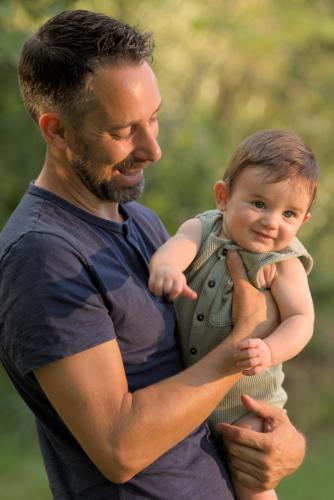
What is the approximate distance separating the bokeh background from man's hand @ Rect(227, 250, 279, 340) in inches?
120

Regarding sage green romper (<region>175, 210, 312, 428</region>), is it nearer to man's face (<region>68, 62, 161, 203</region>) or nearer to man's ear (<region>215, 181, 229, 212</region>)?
man's ear (<region>215, 181, 229, 212</region>)

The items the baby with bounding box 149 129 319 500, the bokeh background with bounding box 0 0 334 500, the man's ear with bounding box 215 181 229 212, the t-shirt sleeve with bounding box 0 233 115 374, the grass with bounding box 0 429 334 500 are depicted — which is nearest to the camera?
the t-shirt sleeve with bounding box 0 233 115 374

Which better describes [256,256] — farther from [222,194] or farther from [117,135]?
[117,135]

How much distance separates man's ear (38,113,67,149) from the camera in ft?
8.06

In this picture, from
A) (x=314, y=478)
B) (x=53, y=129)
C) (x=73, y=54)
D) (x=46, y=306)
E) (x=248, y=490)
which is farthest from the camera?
(x=314, y=478)

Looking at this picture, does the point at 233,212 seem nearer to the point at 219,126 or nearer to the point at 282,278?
the point at 282,278

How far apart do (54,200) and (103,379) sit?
563mm

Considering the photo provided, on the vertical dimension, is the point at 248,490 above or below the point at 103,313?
below

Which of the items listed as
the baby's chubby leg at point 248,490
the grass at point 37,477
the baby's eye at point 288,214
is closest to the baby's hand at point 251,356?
the baby's chubby leg at point 248,490

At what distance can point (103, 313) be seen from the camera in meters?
2.16

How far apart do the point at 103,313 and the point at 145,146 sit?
0.56 m

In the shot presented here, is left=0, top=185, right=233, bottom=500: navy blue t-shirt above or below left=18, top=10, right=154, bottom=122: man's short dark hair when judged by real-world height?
below

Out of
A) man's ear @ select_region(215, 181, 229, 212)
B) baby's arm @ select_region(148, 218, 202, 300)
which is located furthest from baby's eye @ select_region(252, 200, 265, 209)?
baby's arm @ select_region(148, 218, 202, 300)

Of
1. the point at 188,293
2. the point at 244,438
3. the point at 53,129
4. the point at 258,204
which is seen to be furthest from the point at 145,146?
the point at 244,438
